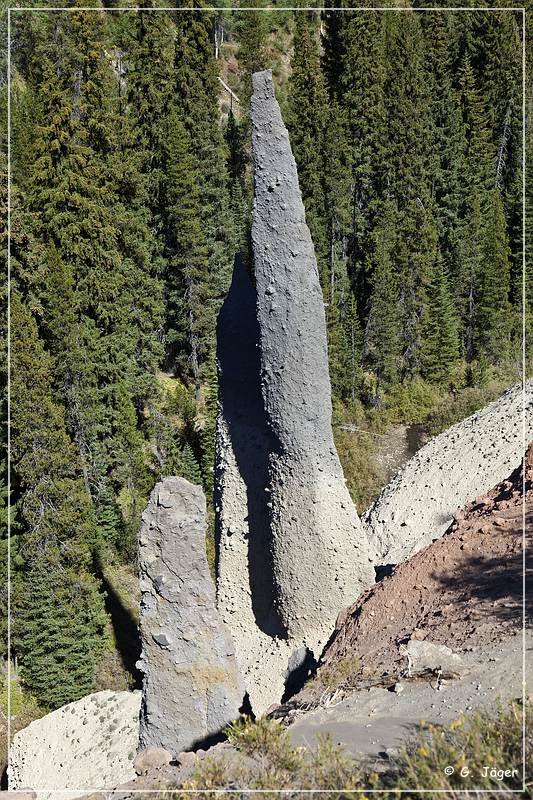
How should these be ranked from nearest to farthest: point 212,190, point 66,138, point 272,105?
1. point 272,105
2. point 66,138
3. point 212,190

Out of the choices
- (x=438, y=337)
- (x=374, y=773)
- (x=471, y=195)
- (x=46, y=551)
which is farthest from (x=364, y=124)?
(x=374, y=773)

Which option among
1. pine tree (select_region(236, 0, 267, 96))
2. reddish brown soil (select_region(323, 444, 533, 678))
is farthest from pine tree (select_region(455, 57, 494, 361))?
reddish brown soil (select_region(323, 444, 533, 678))

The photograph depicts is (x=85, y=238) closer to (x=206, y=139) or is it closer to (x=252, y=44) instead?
(x=206, y=139)

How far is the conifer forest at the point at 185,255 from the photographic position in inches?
720

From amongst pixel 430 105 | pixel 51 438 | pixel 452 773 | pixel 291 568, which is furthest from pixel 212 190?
pixel 452 773

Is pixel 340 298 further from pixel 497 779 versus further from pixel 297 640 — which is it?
pixel 497 779

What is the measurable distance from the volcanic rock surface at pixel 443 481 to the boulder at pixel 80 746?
518 centimetres

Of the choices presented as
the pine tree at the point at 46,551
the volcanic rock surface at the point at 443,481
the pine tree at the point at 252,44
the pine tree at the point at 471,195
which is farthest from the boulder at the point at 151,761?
the pine tree at the point at 252,44

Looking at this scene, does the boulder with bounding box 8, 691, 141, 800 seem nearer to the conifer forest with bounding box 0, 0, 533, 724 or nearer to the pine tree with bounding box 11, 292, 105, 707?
the pine tree with bounding box 11, 292, 105, 707

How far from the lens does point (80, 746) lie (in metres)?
13.3

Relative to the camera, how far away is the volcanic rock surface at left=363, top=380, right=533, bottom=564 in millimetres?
15523

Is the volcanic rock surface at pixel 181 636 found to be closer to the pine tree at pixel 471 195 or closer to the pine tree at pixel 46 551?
the pine tree at pixel 46 551

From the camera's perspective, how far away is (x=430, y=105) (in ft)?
122

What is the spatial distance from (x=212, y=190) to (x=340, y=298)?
22.7 feet
